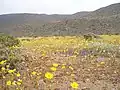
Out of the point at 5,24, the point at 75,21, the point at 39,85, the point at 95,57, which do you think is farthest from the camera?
the point at 5,24

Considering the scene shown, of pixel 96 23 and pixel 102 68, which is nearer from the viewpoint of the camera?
pixel 102 68

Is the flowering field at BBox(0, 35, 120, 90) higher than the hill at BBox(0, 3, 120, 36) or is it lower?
higher

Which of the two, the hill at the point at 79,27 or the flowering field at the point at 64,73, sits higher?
the flowering field at the point at 64,73

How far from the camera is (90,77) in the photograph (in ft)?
28.0

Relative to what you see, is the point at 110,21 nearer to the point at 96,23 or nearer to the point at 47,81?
the point at 96,23

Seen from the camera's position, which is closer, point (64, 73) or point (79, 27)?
point (64, 73)

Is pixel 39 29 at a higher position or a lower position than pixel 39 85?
lower

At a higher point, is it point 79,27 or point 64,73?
point 64,73

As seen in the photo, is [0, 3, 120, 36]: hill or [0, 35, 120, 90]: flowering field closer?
[0, 35, 120, 90]: flowering field

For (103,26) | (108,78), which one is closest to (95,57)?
(108,78)

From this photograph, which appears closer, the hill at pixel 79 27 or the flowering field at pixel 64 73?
the flowering field at pixel 64 73

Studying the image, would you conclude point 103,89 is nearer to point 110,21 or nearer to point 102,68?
point 102,68

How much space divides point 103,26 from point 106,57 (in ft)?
187

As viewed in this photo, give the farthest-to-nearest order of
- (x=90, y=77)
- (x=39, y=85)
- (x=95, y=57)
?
1. (x=95, y=57)
2. (x=90, y=77)
3. (x=39, y=85)
